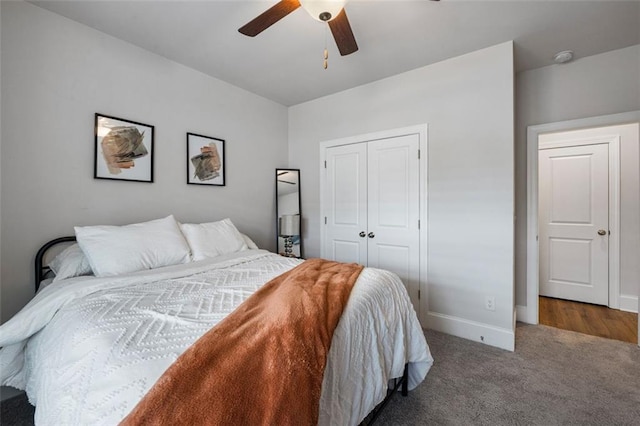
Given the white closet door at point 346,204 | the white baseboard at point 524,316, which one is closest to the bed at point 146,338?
the white closet door at point 346,204

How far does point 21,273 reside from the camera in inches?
73.4

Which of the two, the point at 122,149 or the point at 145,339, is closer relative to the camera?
the point at 145,339

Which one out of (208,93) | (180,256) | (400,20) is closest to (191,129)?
(208,93)

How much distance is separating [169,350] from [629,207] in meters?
4.67

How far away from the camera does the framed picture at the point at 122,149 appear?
221 centimetres

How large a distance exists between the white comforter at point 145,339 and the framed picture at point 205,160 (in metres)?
1.33

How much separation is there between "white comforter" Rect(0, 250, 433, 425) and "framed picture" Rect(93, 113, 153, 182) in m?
1.04

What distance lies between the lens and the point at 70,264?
70.1 inches

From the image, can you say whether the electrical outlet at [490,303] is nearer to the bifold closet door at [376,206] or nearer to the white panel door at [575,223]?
the bifold closet door at [376,206]

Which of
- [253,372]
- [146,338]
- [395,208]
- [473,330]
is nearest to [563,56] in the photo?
[395,208]

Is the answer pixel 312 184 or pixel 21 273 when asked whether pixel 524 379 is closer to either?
pixel 312 184

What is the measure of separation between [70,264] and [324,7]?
2.23 metres

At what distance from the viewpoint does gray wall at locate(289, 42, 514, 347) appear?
8.05ft

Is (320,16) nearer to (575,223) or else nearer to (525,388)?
(525,388)
